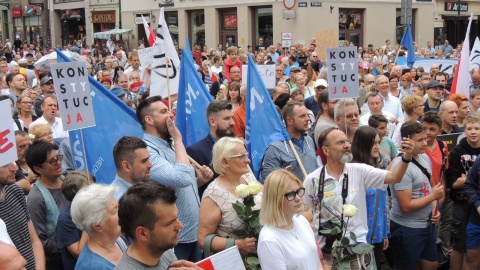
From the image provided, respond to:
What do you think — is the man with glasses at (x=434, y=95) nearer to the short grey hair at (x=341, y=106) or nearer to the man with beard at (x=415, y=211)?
the short grey hair at (x=341, y=106)

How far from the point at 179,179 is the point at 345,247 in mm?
1316

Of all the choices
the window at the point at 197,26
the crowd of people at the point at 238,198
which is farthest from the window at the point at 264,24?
the crowd of people at the point at 238,198

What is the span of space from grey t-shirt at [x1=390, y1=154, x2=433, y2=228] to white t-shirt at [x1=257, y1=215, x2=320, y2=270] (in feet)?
6.37

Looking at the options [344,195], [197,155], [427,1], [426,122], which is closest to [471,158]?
[426,122]

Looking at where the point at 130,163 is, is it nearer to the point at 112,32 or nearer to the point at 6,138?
the point at 6,138

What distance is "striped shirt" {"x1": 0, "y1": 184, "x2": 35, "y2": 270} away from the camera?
4.29 m

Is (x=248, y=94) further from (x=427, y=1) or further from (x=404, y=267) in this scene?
(x=427, y=1)

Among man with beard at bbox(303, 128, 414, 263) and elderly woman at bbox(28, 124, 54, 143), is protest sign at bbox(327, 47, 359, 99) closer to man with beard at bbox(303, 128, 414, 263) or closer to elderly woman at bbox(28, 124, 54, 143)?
man with beard at bbox(303, 128, 414, 263)

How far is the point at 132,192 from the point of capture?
328cm

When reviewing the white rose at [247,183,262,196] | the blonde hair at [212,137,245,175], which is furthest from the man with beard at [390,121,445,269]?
the white rose at [247,183,262,196]

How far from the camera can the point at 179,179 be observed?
4.57 m

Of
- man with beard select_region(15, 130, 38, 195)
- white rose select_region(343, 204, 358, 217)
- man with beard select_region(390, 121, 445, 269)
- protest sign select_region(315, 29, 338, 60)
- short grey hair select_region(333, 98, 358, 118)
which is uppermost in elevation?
protest sign select_region(315, 29, 338, 60)

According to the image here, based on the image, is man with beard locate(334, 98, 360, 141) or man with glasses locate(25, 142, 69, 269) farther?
man with beard locate(334, 98, 360, 141)

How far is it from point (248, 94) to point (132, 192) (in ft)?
13.0
